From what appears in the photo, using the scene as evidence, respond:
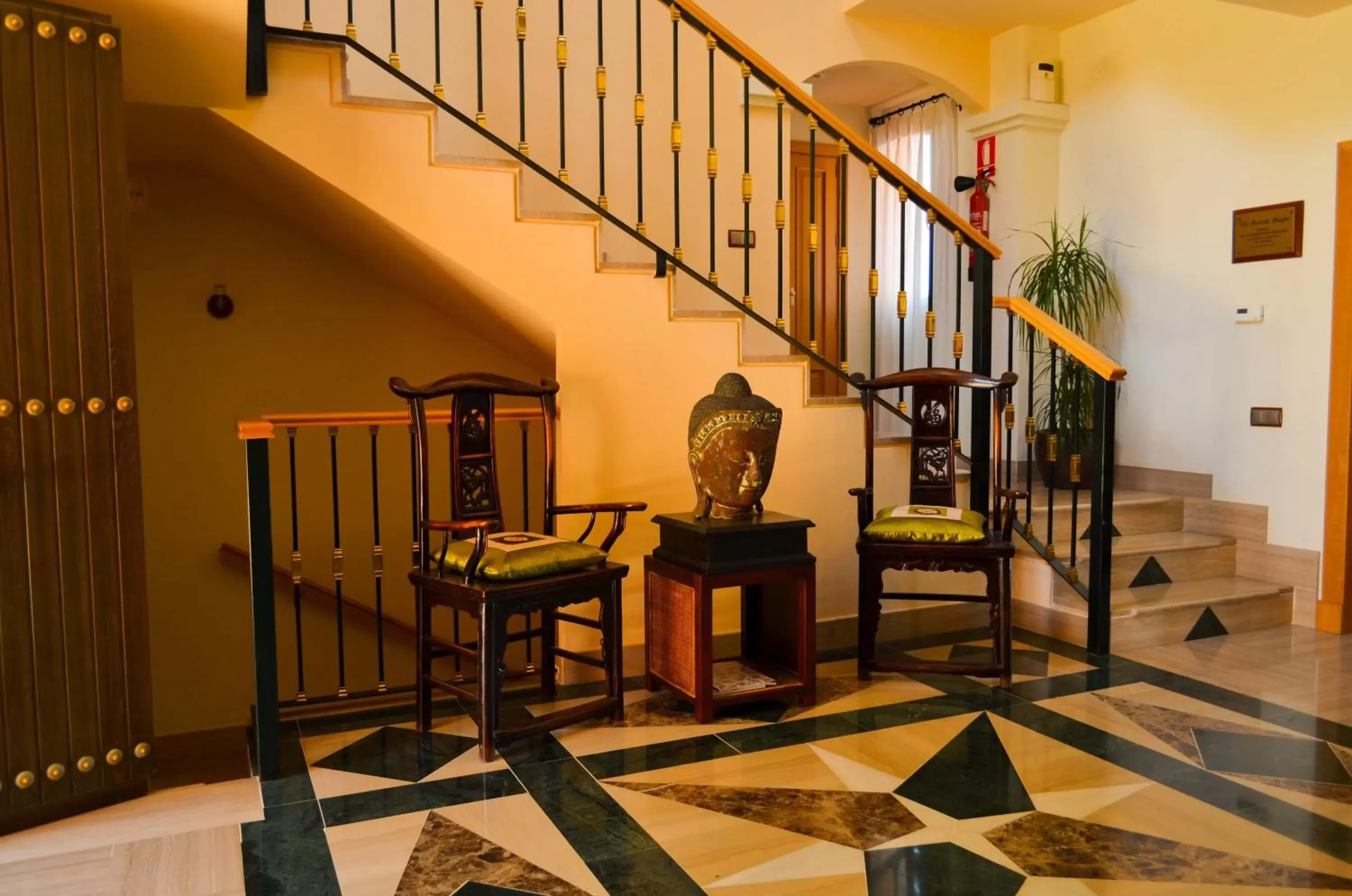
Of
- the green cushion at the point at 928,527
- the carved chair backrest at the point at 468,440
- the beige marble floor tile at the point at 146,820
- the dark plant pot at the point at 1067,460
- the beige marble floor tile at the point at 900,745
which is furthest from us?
the dark plant pot at the point at 1067,460

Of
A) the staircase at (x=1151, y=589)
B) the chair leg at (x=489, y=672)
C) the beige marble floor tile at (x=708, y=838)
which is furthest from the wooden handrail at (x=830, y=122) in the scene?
the beige marble floor tile at (x=708, y=838)

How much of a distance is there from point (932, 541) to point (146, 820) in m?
2.43

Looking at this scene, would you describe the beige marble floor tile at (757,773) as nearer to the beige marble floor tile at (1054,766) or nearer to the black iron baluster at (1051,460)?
the beige marble floor tile at (1054,766)

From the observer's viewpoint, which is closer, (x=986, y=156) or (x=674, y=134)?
(x=674, y=134)

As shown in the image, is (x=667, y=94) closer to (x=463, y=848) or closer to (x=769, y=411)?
(x=769, y=411)

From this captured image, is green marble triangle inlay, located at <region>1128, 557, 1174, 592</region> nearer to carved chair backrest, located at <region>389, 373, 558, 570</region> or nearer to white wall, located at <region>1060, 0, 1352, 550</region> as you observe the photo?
white wall, located at <region>1060, 0, 1352, 550</region>

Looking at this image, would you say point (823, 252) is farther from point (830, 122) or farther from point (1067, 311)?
point (830, 122)

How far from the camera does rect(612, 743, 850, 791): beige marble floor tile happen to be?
2.56m

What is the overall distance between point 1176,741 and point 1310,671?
3.52 feet

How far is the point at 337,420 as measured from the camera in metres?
3.00

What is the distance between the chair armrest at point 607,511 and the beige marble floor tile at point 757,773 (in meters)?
0.76

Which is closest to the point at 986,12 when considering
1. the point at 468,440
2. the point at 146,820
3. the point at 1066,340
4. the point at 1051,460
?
the point at 1066,340

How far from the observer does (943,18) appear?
5375 millimetres

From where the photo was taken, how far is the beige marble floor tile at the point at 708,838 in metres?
2.12
